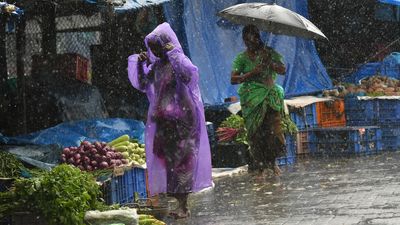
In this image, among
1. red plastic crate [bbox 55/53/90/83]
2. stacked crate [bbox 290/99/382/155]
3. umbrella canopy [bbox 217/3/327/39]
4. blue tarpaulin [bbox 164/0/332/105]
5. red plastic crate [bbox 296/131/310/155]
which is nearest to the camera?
umbrella canopy [bbox 217/3/327/39]

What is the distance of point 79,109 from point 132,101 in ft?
5.86

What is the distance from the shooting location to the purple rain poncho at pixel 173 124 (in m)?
9.38

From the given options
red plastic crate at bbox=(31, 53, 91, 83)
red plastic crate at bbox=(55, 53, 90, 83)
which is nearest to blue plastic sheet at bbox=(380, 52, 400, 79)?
red plastic crate at bbox=(31, 53, 91, 83)

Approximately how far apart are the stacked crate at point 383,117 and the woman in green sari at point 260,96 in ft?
16.5

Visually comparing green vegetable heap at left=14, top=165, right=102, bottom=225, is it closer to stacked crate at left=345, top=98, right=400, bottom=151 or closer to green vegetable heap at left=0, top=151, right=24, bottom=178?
green vegetable heap at left=0, top=151, right=24, bottom=178

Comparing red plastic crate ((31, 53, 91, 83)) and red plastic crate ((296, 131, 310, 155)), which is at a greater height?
red plastic crate ((31, 53, 91, 83))

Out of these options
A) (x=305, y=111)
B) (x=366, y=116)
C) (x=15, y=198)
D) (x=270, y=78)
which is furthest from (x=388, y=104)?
(x=15, y=198)

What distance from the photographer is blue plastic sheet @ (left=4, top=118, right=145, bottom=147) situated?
11.0m

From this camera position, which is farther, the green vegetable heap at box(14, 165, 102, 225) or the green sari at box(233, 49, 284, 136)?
the green sari at box(233, 49, 284, 136)

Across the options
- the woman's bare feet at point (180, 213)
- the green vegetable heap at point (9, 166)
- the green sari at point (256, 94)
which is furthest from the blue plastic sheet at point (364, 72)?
the green vegetable heap at point (9, 166)

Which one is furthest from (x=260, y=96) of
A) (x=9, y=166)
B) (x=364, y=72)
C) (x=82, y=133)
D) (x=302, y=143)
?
(x=364, y=72)

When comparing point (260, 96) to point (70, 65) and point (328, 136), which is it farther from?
point (328, 136)

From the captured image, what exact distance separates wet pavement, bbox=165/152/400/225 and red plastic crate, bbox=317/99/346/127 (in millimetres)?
3025

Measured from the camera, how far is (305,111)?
16922 mm
